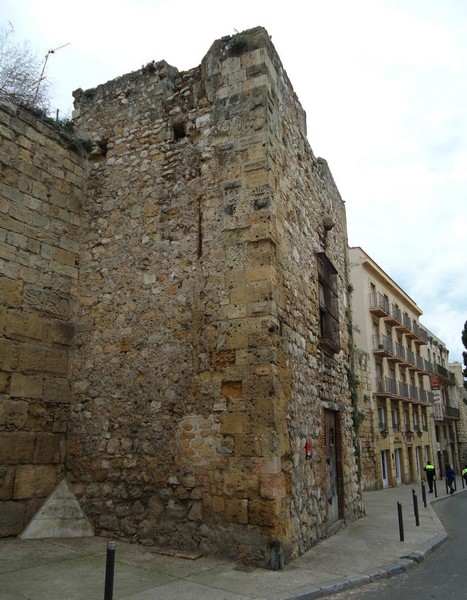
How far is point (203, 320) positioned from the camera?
6281 mm

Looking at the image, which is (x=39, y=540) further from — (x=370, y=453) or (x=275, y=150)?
(x=370, y=453)

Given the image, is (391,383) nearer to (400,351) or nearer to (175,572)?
(400,351)

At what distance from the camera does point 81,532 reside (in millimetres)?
6355

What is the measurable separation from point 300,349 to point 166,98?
4240 mm

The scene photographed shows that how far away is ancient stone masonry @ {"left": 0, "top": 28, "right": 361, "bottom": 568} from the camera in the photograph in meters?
5.70

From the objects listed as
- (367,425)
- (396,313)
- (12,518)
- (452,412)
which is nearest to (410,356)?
(396,313)

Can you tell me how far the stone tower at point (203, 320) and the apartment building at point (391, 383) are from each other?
516 inches

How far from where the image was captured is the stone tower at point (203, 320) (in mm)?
5699

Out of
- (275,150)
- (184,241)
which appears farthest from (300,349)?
(275,150)

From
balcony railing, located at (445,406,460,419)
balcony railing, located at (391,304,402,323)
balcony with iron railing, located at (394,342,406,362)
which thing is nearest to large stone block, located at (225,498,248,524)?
balcony with iron railing, located at (394,342,406,362)

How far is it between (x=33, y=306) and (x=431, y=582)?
19.2 feet

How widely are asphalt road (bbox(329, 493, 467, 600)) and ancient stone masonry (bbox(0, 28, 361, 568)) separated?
0.98m

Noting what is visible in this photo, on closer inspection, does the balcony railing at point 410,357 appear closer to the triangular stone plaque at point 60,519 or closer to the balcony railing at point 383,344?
the balcony railing at point 383,344

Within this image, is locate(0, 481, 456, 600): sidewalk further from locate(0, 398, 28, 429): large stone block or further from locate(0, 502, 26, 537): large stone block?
locate(0, 398, 28, 429): large stone block
